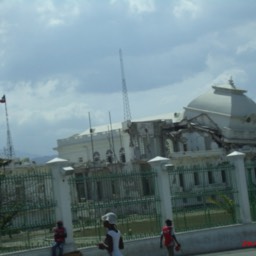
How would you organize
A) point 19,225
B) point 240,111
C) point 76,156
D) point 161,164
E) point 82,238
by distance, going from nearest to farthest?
point 19,225
point 82,238
point 161,164
point 240,111
point 76,156

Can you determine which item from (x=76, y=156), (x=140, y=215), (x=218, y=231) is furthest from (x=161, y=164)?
(x=76, y=156)

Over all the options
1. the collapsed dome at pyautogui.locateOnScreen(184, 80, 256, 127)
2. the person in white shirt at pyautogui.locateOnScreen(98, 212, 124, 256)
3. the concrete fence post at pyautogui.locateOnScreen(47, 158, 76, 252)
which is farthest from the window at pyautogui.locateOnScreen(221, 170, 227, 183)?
the collapsed dome at pyautogui.locateOnScreen(184, 80, 256, 127)

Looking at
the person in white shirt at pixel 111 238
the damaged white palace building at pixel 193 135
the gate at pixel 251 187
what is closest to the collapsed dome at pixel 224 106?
the damaged white palace building at pixel 193 135

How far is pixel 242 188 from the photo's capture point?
21.3 meters

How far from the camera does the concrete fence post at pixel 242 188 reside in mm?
21250

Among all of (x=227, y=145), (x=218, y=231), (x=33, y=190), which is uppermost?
(x=227, y=145)

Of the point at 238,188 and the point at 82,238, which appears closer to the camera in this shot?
the point at 82,238

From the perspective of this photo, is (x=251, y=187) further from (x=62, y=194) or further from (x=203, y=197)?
(x=62, y=194)

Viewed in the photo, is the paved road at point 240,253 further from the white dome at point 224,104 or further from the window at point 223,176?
the white dome at point 224,104

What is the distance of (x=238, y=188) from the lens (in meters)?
21.4

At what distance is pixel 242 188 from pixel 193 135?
45001mm

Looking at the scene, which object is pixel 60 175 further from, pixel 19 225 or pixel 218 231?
pixel 218 231

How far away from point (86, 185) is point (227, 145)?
45921 millimetres

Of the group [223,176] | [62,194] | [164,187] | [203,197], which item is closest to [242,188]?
[223,176]
